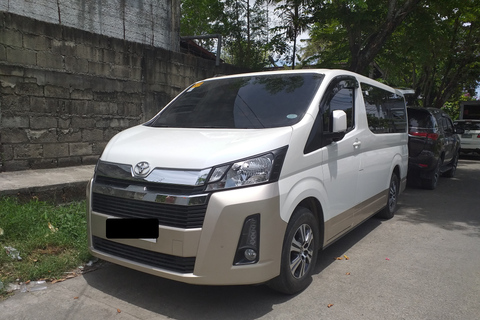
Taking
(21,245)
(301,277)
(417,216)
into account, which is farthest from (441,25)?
(21,245)

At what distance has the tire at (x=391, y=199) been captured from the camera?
19.7 feet

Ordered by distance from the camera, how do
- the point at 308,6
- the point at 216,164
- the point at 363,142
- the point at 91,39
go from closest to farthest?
the point at 216,164 → the point at 363,142 → the point at 91,39 → the point at 308,6

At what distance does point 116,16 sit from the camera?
931 cm

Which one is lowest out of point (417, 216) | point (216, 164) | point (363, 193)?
point (417, 216)

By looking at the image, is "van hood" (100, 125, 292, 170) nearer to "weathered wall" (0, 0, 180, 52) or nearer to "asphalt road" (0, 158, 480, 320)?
"asphalt road" (0, 158, 480, 320)

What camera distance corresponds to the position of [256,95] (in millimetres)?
4125

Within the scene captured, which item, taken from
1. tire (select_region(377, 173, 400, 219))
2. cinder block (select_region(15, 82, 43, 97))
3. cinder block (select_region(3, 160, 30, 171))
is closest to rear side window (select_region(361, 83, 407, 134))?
tire (select_region(377, 173, 400, 219))

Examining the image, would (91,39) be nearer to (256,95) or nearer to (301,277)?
(256,95)

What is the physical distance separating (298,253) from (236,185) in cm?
95

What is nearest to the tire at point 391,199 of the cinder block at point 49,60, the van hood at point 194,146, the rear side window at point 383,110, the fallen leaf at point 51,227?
the rear side window at point 383,110

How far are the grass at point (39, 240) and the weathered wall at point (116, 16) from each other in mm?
4624

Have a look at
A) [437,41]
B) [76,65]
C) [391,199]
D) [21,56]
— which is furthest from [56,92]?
[437,41]

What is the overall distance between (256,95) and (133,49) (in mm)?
4448

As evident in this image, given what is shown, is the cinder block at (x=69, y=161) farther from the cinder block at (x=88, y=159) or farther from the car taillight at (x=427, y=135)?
the car taillight at (x=427, y=135)
